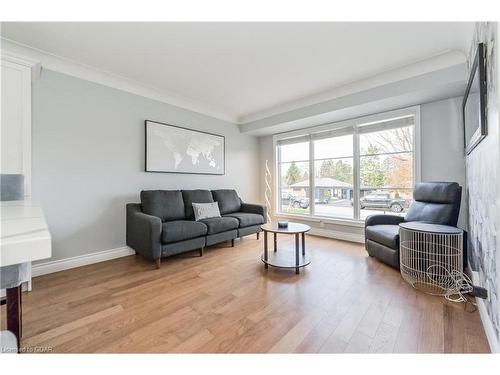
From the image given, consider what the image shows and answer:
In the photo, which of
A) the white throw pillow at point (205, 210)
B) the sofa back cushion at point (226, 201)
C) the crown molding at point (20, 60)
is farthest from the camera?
the sofa back cushion at point (226, 201)

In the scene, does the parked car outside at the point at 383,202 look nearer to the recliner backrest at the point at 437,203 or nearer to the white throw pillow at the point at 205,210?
the recliner backrest at the point at 437,203

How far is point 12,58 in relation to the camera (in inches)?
74.6

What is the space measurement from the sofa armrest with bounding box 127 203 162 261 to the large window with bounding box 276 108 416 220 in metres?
2.98

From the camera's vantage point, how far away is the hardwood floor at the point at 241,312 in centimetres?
135

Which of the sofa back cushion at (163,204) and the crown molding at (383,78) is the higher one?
the crown molding at (383,78)

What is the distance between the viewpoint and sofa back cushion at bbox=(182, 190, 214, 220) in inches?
135

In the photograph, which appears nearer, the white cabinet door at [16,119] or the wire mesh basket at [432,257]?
the white cabinet door at [16,119]

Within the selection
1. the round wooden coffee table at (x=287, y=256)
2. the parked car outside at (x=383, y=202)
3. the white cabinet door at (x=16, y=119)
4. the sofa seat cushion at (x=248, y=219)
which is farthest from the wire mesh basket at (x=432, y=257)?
the white cabinet door at (x=16, y=119)

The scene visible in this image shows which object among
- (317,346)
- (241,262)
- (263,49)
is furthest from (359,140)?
(317,346)

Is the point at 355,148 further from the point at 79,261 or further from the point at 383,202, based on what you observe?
the point at 79,261

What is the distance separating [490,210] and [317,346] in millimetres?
1376

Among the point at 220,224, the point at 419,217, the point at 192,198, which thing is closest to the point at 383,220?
the point at 419,217

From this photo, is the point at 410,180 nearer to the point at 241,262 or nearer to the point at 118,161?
the point at 241,262

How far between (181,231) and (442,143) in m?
3.67
